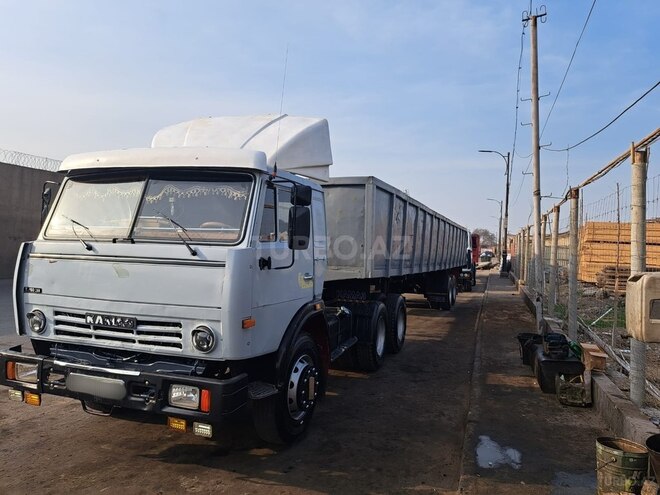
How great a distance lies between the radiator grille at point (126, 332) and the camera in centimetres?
376

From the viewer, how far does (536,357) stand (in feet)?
22.5

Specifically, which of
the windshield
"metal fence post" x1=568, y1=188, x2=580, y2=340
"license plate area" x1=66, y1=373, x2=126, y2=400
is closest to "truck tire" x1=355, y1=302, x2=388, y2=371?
"metal fence post" x1=568, y1=188, x2=580, y2=340

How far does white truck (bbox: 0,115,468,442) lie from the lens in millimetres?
3652

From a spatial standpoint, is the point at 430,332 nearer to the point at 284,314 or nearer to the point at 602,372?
the point at 602,372

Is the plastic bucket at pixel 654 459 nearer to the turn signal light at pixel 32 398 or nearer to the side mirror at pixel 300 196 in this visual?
the side mirror at pixel 300 196

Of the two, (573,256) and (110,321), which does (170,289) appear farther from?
(573,256)

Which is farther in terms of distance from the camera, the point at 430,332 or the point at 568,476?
the point at 430,332

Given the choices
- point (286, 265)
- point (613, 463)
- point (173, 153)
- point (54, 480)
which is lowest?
point (54, 480)

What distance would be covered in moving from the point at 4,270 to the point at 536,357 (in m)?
18.8

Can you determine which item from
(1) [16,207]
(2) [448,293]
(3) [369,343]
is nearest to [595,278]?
(2) [448,293]

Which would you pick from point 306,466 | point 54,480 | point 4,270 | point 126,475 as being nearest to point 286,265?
point 306,466

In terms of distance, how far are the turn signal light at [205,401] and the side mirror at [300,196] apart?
5.61 feet

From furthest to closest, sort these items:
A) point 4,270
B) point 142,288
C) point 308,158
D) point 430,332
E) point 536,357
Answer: point 4,270 → point 430,332 → point 536,357 → point 308,158 → point 142,288

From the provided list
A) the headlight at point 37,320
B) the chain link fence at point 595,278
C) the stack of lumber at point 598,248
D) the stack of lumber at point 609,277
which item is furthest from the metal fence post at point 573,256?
the stack of lumber at point 598,248
